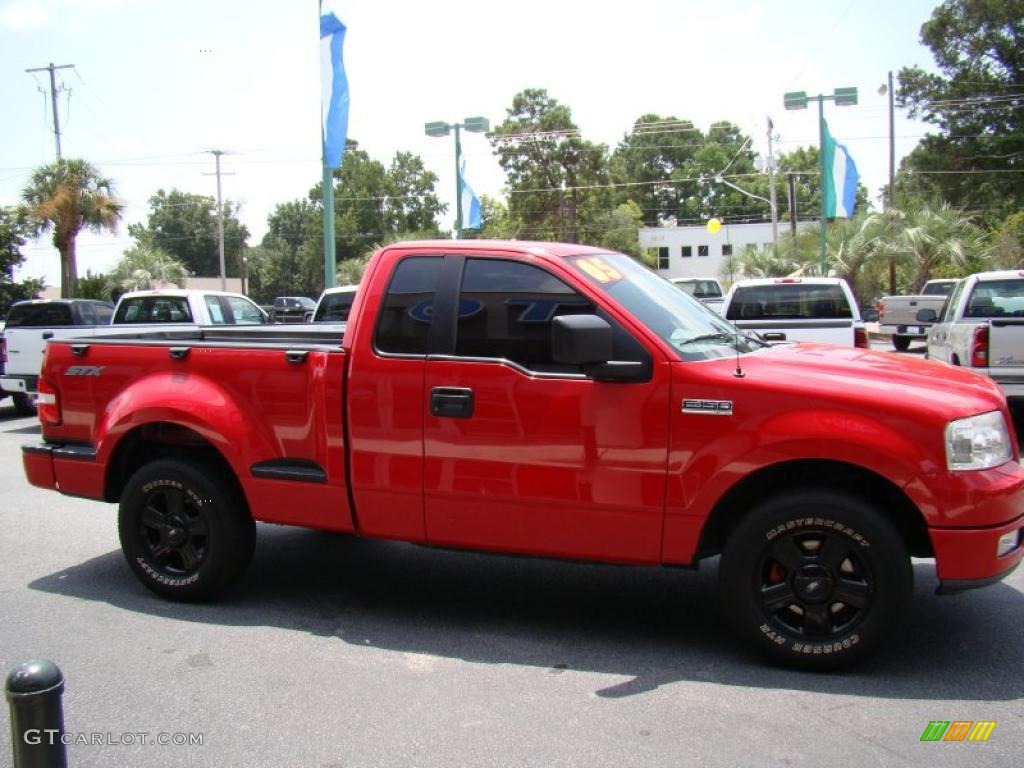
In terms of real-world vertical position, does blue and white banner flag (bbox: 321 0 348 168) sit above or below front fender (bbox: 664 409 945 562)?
above

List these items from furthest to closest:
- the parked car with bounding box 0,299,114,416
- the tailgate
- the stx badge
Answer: the parked car with bounding box 0,299,114,416
the tailgate
the stx badge

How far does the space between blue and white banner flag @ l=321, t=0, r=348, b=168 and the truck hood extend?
1292cm

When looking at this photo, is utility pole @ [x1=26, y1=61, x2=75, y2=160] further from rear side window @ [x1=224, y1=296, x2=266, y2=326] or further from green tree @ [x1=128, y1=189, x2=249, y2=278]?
green tree @ [x1=128, y1=189, x2=249, y2=278]

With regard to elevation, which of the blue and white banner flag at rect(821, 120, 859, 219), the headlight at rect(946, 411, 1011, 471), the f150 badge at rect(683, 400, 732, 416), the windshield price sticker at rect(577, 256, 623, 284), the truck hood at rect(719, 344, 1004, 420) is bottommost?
the headlight at rect(946, 411, 1011, 471)

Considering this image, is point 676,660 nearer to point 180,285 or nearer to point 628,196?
point 180,285

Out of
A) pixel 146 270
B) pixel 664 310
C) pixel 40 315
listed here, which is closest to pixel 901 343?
pixel 40 315

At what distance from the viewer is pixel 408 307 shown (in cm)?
492

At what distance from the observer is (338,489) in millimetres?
4973

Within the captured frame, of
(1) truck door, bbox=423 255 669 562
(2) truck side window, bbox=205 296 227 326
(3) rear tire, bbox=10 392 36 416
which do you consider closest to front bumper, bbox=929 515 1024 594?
(1) truck door, bbox=423 255 669 562

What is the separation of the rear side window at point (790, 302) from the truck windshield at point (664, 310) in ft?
22.1

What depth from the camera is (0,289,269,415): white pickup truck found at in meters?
13.7

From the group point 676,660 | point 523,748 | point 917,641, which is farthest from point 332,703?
point 917,641

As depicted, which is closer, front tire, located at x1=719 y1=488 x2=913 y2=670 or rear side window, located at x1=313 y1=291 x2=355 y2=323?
front tire, located at x1=719 y1=488 x2=913 y2=670

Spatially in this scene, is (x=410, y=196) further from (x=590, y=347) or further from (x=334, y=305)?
(x=590, y=347)
